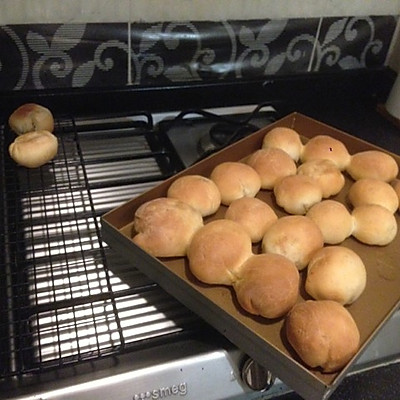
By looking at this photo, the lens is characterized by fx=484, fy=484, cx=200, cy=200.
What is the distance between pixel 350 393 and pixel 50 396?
326 millimetres

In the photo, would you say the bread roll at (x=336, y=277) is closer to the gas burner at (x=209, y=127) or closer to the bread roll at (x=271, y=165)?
the bread roll at (x=271, y=165)

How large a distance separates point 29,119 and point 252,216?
→ 38cm

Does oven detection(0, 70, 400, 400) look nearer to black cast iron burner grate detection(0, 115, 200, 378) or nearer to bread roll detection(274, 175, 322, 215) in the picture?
black cast iron burner grate detection(0, 115, 200, 378)

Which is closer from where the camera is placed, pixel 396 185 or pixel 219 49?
pixel 396 185

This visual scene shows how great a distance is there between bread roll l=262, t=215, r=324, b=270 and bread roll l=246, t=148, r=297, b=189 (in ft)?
0.38

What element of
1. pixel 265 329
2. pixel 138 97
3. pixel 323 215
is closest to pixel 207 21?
pixel 138 97

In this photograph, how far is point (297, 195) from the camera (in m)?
0.66

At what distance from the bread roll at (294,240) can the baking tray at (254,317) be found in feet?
0.09

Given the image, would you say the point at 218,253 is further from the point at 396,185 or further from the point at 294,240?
the point at 396,185

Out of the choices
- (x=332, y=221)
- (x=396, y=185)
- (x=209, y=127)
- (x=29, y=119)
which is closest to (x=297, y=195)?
(x=332, y=221)

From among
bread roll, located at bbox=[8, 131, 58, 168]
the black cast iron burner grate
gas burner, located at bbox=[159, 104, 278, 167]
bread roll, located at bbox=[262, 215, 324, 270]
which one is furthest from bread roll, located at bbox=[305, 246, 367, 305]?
bread roll, located at bbox=[8, 131, 58, 168]

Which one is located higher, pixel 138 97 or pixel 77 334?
pixel 138 97

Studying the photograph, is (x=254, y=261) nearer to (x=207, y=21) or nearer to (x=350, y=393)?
(x=350, y=393)

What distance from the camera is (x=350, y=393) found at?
0.55 m
